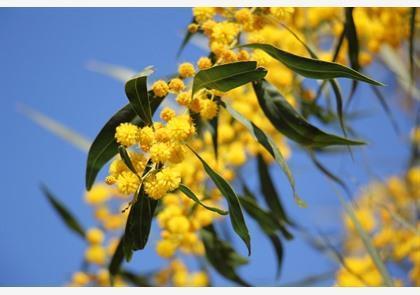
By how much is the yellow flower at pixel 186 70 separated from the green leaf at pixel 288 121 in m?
0.16

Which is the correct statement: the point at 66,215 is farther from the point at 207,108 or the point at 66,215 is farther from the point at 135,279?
the point at 207,108

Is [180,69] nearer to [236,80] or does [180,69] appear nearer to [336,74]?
[236,80]

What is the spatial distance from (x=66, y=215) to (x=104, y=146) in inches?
29.4

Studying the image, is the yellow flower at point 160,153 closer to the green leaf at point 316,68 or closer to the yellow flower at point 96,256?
the green leaf at point 316,68

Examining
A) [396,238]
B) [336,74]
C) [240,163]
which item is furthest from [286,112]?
[396,238]

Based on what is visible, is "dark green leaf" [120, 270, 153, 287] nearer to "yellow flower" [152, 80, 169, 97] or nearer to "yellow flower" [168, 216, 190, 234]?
"yellow flower" [168, 216, 190, 234]

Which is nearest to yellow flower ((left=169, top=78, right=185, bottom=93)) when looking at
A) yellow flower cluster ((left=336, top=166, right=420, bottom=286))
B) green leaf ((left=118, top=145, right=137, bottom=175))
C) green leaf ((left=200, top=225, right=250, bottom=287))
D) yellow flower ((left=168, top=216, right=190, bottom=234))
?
green leaf ((left=118, top=145, right=137, bottom=175))

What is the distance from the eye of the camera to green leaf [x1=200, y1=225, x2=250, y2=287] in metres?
1.36

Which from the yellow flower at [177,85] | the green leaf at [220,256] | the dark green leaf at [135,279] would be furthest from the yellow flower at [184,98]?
the dark green leaf at [135,279]

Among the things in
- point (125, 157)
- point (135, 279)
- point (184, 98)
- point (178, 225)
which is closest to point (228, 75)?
point (184, 98)

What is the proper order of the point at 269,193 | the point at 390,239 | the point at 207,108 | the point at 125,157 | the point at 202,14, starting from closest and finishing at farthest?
the point at 125,157
the point at 207,108
the point at 202,14
the point at 269,193
the point at 390,239

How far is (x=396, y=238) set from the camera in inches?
68.3

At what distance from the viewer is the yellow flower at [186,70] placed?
3.26 ft

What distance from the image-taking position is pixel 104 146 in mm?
1014
